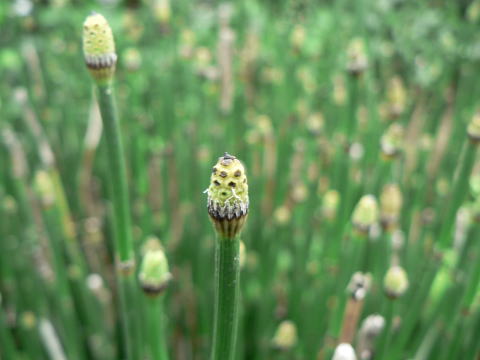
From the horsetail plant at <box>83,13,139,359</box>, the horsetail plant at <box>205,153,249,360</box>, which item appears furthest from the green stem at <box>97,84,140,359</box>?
the horsetail plant at <box>205,153,249,360</box>

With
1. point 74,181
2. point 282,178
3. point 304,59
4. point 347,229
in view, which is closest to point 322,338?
point 347,229

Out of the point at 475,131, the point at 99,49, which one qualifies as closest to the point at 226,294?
the point at 99,49

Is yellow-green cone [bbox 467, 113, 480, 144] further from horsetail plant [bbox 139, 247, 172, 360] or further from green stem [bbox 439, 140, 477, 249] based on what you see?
horsetail plant [bbox 139, 247, 172, 360]

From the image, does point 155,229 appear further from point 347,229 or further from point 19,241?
point 347,229

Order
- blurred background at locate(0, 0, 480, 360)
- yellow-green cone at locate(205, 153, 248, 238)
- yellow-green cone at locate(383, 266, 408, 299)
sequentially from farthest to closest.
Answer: blurred background at locate(0, 0, 480, 360), yellow-green cone at locate(383, 266, 408, 299), yellow-green cone at locate(205, 153, 248, 238)

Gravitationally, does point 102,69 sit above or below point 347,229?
above

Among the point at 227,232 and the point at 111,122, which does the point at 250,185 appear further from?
the point at 227,232

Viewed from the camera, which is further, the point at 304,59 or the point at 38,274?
the point at 304,59
